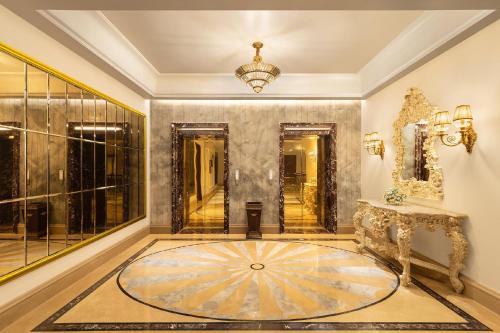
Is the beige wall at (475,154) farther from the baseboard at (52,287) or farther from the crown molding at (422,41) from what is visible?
the baseboard at (52,287)

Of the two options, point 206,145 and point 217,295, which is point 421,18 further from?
point 206,145

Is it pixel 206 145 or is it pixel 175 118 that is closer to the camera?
pixel 175 118

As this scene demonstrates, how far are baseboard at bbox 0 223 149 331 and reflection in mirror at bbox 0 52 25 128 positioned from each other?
182cm

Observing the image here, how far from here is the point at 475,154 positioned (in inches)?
130

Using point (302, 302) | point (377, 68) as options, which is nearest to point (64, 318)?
point (302, 302)

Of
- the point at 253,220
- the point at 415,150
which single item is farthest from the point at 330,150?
the point at 253,220

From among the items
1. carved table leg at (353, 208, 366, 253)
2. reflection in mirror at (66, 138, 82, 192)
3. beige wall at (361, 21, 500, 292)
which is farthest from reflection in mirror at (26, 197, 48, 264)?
beige wall at (361, 21, 500, 292)

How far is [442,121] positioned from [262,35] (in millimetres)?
2784

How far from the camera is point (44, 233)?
3252 mm

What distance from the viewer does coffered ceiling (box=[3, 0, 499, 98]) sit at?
9.23 ft

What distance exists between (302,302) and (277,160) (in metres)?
3.80

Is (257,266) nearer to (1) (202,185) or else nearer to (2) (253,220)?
(2) (253,220)

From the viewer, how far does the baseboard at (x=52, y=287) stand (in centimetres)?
273

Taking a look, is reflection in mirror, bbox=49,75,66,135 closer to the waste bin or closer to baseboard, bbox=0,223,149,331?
baseboard, bbox=0,223,149,331
